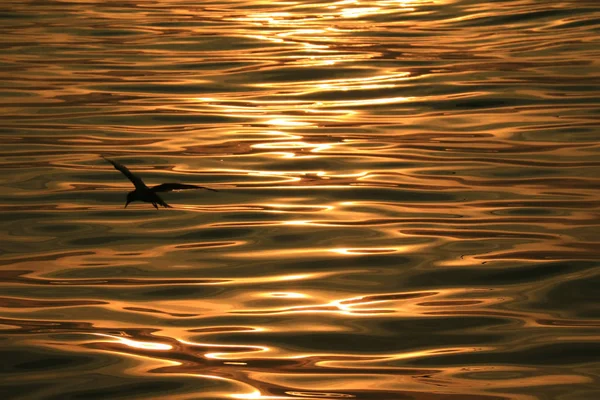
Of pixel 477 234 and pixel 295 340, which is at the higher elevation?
pixel 477 234

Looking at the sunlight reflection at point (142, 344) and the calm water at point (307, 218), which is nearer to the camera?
the calm water at point (307, 218)

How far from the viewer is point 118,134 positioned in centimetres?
1090

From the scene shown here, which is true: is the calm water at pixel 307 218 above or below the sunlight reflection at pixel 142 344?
above

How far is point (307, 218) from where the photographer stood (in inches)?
323

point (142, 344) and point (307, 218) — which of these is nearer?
point (142, 344)

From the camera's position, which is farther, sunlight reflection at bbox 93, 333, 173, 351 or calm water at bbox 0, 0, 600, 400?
sunlight reflection at bbox 93, 333, 173, 351

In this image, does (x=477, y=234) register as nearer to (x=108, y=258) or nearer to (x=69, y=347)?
(x=108, y=258)

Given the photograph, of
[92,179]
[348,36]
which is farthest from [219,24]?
Result: [92,179]

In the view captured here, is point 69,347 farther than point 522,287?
No

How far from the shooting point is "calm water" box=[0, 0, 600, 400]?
567 cm

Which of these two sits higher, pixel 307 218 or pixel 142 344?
pixel 307 218

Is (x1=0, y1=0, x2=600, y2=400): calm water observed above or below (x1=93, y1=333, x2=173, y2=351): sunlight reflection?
above

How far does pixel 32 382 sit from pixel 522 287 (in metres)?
2.61

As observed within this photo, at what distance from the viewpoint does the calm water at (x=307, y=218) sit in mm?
5667
